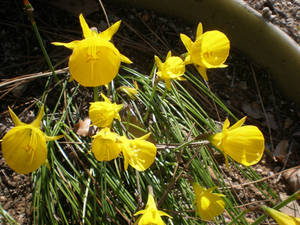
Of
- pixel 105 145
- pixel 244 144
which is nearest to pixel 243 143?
pixel 244 144

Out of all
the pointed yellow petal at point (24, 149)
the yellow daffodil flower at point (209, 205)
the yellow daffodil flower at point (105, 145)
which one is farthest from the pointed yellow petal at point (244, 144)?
the pointed yellow petal at point (24, 149)

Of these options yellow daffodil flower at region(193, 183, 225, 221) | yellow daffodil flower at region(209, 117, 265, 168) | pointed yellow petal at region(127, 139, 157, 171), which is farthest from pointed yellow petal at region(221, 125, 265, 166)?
pointed yellow petal at region(127, 139, 157, 171)

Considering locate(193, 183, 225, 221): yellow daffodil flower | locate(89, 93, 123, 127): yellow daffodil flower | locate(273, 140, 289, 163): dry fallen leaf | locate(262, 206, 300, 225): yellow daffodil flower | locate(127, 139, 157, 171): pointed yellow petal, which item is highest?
locate(262, 206, 300, 225): yellow daffodil flower

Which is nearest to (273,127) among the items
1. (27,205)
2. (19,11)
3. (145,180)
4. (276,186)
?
(276,186)

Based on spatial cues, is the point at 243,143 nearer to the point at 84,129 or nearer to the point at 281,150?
the point at 84,129

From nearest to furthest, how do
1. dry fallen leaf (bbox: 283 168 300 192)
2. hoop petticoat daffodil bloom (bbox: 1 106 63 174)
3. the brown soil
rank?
hoop petticoat daffodil bloom (bbox: 1 106 63 174)
the brown soil
dry fallen leaf (bbox: 283 168 300 192)

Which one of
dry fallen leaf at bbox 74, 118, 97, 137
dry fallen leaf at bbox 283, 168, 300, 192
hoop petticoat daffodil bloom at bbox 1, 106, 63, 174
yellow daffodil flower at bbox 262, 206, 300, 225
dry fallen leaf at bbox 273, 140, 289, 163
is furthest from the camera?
dry fallen leaf at bbox 273, 140, 289, 163

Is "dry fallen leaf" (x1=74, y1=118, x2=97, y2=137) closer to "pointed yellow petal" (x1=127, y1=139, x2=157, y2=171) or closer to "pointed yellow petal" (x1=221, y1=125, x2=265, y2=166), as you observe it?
"pointed yellow petal" (x1=127, y1=139, x2=157, y2=171)

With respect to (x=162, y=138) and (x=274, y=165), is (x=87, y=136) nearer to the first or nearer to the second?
(x=162, y=138)
